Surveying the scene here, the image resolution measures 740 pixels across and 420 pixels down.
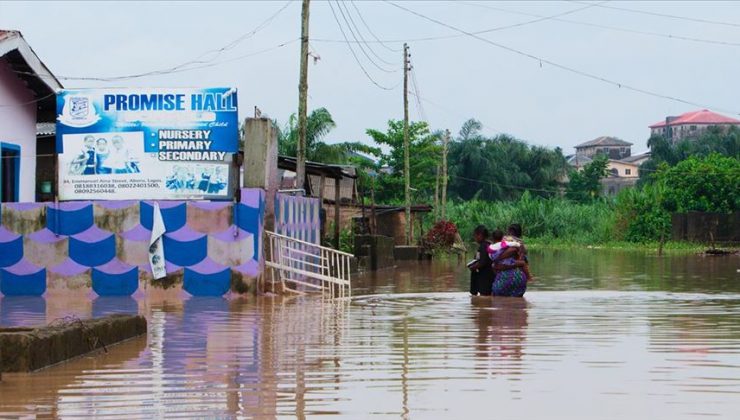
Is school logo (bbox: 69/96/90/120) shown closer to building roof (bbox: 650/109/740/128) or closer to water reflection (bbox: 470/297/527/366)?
water reflection (bbox: 470/297/527/366)

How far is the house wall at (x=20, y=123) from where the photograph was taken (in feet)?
79.5

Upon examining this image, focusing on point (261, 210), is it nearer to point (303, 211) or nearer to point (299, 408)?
point (303, 211)

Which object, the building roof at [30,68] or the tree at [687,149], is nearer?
the building roof at [30,68]

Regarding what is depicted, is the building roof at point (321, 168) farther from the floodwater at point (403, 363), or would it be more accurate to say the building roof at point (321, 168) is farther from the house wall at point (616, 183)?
the house wall at point (616, 183)

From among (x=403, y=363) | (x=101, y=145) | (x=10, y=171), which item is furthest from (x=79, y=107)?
(x=403, y=363)

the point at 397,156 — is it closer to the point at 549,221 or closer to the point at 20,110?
the point at 549,221

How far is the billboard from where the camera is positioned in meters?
22.7

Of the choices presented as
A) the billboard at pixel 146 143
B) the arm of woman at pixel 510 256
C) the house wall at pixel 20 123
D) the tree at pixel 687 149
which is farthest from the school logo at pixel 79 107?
the tree at pixel 687 149

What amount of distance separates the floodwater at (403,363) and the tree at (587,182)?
86194 mm

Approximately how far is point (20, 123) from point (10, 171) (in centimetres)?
103

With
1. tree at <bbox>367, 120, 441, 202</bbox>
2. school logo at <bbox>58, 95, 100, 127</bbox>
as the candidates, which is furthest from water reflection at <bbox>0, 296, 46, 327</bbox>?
tree at <bbox>367, 120, 441, 202</bbox>

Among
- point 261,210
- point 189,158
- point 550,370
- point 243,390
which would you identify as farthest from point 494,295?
point 243,390

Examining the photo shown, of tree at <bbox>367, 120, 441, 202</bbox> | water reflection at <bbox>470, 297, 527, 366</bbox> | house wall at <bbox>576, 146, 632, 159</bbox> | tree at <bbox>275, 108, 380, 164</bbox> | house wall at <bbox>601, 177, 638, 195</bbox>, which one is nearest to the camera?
water reflection at <bbox>470, 297, 527, 366</bbox>

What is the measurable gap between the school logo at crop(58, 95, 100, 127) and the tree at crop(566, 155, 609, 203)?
3324 inches
